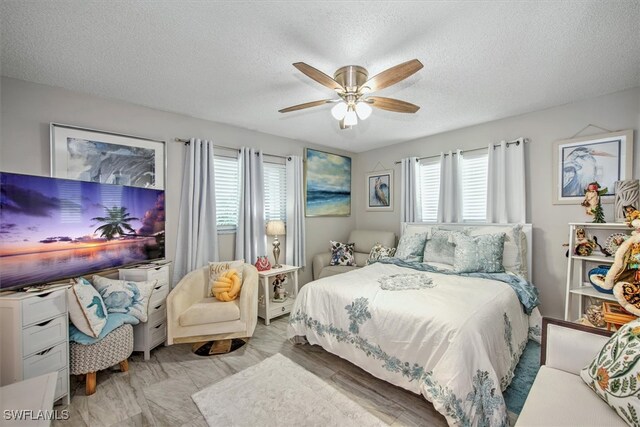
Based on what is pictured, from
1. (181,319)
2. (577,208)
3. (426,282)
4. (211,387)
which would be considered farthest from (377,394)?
(577,208)

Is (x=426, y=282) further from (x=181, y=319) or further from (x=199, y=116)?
(x=199, y=116)

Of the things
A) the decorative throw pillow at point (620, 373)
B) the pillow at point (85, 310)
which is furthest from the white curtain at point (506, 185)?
the pillow at point (85, 310)

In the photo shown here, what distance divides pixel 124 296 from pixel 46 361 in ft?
1.89

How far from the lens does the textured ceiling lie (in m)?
1.45

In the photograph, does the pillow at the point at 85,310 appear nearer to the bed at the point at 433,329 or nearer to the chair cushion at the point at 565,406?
the bed at the point at 433,329

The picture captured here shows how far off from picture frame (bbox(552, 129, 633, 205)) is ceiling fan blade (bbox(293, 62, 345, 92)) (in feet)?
8.89

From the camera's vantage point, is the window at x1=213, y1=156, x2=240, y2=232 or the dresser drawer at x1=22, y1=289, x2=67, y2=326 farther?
the window at x1=213, y1=156, x2=240, y2=232

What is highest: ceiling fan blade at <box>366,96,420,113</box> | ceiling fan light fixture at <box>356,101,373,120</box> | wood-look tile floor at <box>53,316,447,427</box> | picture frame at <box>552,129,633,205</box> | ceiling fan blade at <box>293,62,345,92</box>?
ceiling fan blade at <box>293,62,345,92</box>

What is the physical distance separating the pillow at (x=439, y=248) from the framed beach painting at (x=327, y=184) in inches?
72.3

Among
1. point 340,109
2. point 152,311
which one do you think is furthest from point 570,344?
point 152,311

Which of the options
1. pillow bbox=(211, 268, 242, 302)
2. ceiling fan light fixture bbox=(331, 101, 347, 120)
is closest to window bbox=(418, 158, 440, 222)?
ceiling fan light fixture bbox=(331, 101, 347, 120)

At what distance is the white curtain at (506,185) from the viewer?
3021mm

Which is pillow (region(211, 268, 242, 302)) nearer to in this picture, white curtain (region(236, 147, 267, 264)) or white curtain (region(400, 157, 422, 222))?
white curtain (region(236, 147, 267, 264))

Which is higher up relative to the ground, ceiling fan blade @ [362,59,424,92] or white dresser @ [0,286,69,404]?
ceiling fan blade @ [362,59,424,92]
